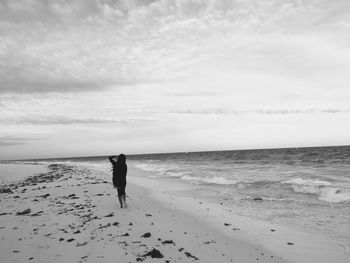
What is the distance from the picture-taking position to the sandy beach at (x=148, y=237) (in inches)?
224

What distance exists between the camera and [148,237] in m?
6.73

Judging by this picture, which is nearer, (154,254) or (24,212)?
(154,254)

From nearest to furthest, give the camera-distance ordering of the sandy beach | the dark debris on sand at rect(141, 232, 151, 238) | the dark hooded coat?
the sandy beach, the dark debris on sand at rect(141, 232, 151, 238), the dark hooded coat

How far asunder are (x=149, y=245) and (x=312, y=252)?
367cm

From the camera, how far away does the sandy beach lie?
5.69 meters

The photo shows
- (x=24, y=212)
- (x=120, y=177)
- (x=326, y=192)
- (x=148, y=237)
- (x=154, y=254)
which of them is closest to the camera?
(x=154, y=254)

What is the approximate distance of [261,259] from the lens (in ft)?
18.6

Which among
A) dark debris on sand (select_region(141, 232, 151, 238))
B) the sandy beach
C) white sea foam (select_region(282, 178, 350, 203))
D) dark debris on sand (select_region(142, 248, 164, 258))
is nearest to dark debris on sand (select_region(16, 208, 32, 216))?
the sandy beach

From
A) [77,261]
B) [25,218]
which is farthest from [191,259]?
[25,218]

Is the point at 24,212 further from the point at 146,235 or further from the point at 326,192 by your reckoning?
the point at 326,192

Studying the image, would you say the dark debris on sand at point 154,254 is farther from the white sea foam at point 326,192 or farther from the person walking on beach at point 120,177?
the white sea foam at point 326,192

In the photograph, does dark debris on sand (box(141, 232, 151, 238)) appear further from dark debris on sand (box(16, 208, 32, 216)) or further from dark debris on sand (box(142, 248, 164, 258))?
dark debris on sand (box(16, 208, 32, 216))

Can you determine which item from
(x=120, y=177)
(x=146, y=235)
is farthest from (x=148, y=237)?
(x=120, y=177)

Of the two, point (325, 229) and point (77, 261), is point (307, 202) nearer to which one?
point (325, 229)
